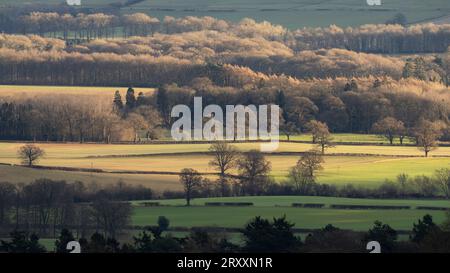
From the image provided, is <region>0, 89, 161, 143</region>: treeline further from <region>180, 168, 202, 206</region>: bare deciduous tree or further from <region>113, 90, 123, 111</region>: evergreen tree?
<region>180, 168, 202, 206</region>: bare deciduous tree

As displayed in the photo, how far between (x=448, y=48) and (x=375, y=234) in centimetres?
6618

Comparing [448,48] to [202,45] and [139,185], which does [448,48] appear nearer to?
[202,45]

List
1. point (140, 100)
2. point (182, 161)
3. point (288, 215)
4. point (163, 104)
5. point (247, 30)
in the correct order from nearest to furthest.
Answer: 1. point (288, 215)
2. point (182, 161)
3. point (163, 104)
4. point (140, 100)
5. point (247, 30)

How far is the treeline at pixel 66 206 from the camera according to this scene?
4206 centimetres

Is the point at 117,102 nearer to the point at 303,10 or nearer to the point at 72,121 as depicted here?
the point at 72,121

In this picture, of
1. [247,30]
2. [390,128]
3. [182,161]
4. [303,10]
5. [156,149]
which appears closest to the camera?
[182,161]

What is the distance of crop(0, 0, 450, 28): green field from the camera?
11356cm

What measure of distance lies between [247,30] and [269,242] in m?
77.7

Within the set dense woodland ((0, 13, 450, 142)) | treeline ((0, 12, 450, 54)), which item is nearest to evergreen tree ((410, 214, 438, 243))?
dense woodland ((0, 13, 450, 142))

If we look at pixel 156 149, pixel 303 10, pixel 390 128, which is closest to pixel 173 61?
pixel 390 128

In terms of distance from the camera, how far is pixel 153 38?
106625mm

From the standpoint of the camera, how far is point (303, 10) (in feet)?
386

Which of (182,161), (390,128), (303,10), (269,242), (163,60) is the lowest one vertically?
(269,242)
